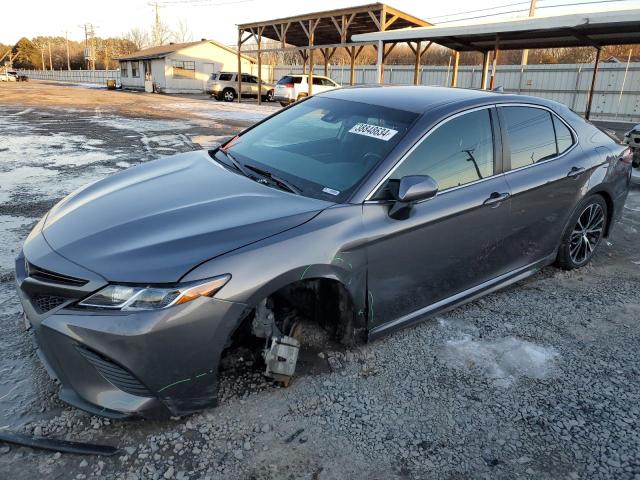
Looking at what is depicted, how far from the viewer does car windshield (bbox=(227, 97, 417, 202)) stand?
2.92 metres

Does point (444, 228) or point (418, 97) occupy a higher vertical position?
point (418, 97)

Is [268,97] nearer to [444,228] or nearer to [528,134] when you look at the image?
[528,134]

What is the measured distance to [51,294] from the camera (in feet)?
7.36

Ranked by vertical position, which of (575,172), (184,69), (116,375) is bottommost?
(116,375)

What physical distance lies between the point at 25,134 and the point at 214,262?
11690mm

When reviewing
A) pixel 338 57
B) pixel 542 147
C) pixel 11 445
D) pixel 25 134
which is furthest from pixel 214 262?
pixel 338 57

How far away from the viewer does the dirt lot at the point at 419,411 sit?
2.20m

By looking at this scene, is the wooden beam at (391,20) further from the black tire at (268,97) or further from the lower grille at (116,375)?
the lower grille at (116,375)

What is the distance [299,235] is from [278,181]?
0.65 meters

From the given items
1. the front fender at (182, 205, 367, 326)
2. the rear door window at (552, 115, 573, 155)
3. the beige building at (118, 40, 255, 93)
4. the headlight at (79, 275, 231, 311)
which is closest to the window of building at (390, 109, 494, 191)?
the front fender at (182, 205, 367, 326)

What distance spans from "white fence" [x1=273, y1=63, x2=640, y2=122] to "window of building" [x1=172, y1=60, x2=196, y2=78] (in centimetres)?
2101

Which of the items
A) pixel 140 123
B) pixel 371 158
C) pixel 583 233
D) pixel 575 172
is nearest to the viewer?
pixel 371 158

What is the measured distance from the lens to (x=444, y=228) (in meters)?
3.04

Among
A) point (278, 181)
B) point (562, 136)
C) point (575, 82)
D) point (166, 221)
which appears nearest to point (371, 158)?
point (278, 181)
